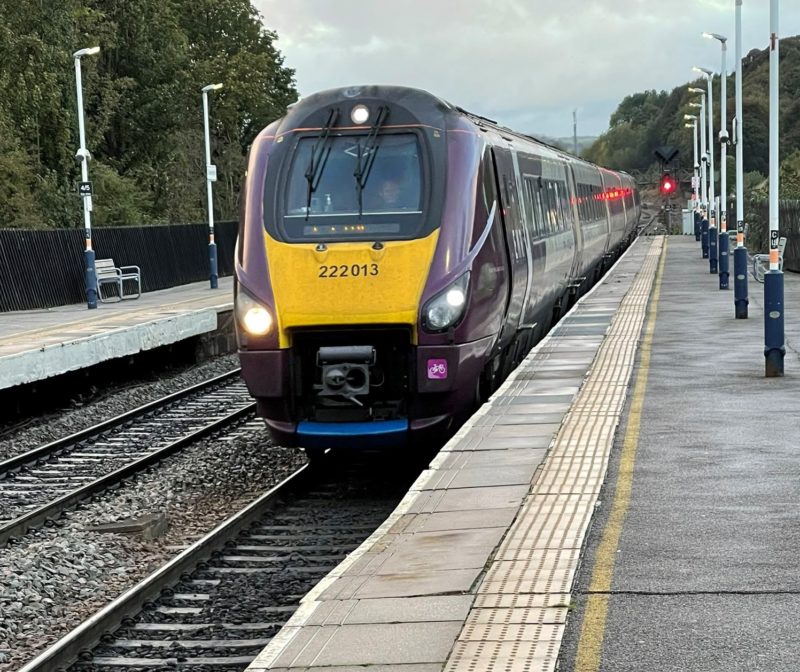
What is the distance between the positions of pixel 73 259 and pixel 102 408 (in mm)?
13785

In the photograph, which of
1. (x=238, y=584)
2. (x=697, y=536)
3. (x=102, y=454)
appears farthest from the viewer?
(x=102, y=454)

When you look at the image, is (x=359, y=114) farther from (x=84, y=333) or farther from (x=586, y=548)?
(x=84, y=333)

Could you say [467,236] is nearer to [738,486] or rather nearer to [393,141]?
[393,141]

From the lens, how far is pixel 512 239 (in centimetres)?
1332

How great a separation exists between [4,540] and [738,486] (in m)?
5.37

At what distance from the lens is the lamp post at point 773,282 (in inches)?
541

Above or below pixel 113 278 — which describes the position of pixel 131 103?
above

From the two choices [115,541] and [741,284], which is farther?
[741,284]

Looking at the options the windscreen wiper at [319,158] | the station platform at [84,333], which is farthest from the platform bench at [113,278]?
the windscreen wiper at [319,158]

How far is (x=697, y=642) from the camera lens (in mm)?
5590

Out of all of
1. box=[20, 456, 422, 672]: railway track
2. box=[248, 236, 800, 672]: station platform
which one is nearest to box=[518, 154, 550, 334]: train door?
box=[248, 236, 800, 672]: station platform

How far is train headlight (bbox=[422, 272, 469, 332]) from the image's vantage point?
35.2ft

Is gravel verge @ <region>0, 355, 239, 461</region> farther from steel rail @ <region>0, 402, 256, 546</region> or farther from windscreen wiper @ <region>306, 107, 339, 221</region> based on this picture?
windscreen wiper @ <region>306, 107, 339, 221</region>

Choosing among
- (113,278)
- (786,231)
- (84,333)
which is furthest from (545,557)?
(786,231)
